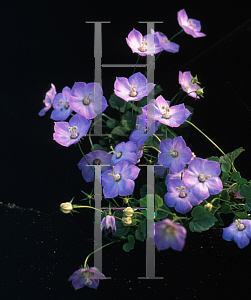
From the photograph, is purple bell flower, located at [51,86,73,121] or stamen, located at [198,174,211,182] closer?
stamen, located at [198,174,211,182]

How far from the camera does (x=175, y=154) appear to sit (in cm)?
62

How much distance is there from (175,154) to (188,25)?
0.46m

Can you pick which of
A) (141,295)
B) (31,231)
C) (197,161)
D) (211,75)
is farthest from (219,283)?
(211,75)

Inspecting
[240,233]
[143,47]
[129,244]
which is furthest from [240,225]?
[143,47]

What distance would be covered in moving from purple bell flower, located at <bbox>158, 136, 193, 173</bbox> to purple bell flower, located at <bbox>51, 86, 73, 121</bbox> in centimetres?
25

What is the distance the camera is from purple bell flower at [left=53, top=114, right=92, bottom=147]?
67cm

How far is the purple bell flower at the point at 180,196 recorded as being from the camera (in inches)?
24.4

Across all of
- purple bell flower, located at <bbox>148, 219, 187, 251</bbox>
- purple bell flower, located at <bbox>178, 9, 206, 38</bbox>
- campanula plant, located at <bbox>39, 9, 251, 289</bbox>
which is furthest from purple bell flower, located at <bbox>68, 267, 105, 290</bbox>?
purple bell flower, located at <bbox>178, 9, 206, 38</bbox>

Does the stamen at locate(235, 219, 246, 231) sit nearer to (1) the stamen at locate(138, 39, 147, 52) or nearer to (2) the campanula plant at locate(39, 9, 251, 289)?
(2) the campanula plant at locate(39, 9, 251, 289)

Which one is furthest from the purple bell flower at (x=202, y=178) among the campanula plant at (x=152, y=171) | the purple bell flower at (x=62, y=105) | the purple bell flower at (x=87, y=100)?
the purple bell flower at (x=62, y=105)

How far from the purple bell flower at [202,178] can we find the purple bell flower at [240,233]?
9cm

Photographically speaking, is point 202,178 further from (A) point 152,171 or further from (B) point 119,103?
(B) point 119,103

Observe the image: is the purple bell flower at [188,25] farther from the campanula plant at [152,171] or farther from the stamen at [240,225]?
the stamen at [240,225]

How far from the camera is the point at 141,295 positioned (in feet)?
2.24
